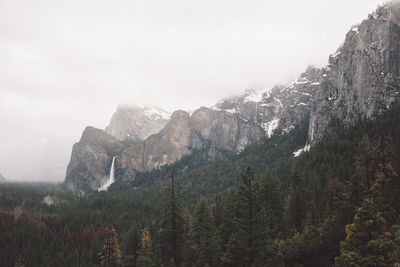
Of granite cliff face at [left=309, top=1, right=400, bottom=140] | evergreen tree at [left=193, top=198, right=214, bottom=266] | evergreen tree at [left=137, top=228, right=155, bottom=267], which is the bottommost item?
evergreen tree at [left=137, top=228, right=155, bottom=267]

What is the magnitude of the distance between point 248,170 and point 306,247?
11.4 metres

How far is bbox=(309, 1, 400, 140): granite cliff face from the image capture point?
131 metres

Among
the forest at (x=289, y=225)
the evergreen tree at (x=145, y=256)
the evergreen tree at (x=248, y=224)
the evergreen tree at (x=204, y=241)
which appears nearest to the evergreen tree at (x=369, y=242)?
the forest at (x=289, y=225)

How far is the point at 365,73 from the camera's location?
142 metres

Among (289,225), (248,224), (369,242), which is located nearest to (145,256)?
(248,224)

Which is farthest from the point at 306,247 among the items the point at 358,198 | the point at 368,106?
the point at 368,106

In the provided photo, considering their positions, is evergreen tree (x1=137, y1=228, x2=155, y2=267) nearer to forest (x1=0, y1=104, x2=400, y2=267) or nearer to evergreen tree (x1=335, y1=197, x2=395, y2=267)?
forest (x1=0, y1=104, x2=400, y2=267)

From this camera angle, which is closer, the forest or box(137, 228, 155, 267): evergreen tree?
the forest

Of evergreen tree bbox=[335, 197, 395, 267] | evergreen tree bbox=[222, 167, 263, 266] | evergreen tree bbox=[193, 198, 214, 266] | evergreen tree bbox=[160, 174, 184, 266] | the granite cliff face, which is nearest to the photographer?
evergreen tree bbox=[335, 197, 395, 267]

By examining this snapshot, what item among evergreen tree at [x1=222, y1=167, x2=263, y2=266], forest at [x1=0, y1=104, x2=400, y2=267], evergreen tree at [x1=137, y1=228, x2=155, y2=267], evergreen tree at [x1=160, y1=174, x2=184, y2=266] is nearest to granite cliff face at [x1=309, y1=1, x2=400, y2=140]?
forest at [x1=0, y1=104, x2=400, y2=267]

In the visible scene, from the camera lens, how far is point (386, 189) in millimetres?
34500

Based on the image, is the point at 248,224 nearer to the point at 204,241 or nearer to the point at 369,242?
the point at 204,241

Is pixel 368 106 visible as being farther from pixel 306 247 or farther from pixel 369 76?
pixel 306 247

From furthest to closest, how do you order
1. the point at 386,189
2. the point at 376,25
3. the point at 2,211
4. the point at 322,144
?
1. the point at 2,211
2. the point at 376,25
3. the point at 322,144
4. the point at 386,189
